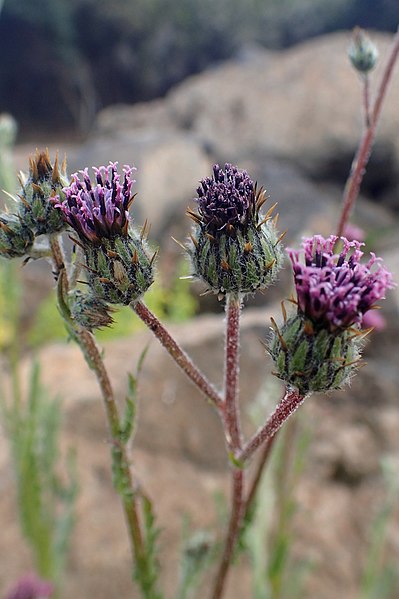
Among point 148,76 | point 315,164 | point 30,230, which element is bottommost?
point 30,230

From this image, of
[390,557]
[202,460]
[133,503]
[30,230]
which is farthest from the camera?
[202,460]

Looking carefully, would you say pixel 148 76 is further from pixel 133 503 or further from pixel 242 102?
pixel 133 503

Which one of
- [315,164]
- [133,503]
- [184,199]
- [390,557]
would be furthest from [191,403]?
[315,164]

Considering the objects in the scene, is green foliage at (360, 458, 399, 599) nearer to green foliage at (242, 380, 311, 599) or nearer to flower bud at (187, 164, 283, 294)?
green foliage at (242, 380, 311, 599)

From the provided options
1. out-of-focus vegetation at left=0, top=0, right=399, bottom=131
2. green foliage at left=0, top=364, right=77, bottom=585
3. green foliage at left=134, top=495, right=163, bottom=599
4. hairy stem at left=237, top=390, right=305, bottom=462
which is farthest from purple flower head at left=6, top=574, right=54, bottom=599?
out-of-focus vegetation at left=0, top=0, right=399, bottom=131

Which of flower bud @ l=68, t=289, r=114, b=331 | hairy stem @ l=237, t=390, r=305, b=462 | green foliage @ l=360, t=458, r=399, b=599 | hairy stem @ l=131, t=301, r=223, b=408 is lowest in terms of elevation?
green foliage @ l=360, t=458, r=399, b=599

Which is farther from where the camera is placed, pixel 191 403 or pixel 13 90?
pixel 13 90

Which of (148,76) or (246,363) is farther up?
(148,76)

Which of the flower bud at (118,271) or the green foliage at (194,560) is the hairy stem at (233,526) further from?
the flower bud at (118,271)
